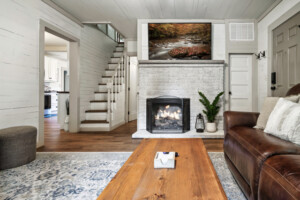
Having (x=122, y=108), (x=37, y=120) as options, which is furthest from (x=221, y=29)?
(x=37, y=120)

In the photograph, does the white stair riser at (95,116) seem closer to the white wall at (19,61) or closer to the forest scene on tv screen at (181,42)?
the white wall at (19,61)

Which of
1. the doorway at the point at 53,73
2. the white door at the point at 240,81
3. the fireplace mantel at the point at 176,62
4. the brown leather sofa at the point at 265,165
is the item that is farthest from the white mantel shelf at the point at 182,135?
the doorway at the point at 53,73

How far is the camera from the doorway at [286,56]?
2850mm

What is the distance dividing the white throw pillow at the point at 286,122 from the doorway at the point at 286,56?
178 cm

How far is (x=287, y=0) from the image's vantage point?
308 cm

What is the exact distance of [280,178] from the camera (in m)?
0.90

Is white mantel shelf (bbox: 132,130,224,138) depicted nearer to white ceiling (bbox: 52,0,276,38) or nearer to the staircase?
the staircase

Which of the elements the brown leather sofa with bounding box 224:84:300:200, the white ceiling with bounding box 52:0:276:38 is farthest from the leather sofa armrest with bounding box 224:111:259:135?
the white ceiling with bounding box 52:0:276:38

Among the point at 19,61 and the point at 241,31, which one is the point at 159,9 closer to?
the point at 241,31

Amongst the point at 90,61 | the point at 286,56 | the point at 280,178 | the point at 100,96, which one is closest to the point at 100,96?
the point at 100,96

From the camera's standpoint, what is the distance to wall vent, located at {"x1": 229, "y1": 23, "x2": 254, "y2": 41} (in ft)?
13.7

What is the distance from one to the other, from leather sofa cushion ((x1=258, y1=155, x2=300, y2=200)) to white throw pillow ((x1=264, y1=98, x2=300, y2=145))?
382 millimetres

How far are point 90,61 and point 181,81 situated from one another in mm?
2535

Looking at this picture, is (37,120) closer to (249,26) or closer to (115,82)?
(115,82)
